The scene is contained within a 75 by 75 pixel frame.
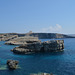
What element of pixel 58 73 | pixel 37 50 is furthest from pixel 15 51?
pixel 58 73

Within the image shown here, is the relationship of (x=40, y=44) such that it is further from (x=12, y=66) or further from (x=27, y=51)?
(x=12, y=66)

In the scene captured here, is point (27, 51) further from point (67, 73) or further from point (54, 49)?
point (67, 73)

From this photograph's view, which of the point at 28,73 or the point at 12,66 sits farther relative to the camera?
the point at 12,66

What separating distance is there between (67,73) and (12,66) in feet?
61.4

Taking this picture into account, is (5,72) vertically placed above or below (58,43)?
below

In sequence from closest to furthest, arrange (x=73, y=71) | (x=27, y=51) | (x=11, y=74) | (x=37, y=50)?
(x=11, y=74) → (x=73, y=71) → (x=27, y=51) → (x=37, y=50)

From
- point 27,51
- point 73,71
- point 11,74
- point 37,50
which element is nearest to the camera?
point 11,74

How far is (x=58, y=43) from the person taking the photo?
74.8 meters

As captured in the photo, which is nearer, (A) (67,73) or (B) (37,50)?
(A) (67,73)

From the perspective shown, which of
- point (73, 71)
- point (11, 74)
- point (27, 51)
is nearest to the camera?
point (11, 74)

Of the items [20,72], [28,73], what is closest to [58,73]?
[28,73]

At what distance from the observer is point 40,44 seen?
75.3 metres

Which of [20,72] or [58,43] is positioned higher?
[58,43]

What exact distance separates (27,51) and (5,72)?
3315 cm
